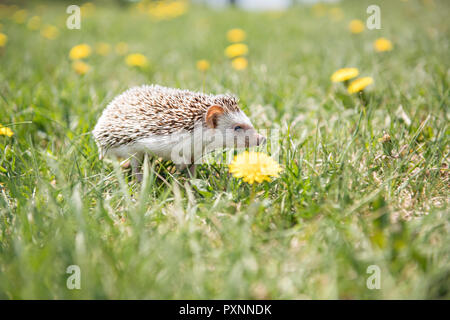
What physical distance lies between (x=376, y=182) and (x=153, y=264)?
1.84 meters

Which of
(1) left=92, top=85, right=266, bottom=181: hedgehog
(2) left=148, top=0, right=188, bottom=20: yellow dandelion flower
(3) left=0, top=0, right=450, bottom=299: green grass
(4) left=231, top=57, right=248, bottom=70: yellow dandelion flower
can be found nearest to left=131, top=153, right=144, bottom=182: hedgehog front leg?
(1) left=92, top=85, right=266, bottom=181: hedgehog

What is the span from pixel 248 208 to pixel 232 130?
1038mm

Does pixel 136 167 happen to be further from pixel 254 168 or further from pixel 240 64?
pixel 240 64

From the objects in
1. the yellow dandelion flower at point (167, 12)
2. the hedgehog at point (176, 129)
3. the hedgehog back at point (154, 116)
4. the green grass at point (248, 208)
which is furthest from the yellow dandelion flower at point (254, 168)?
the yellow dandelion flower at point (167, 12)

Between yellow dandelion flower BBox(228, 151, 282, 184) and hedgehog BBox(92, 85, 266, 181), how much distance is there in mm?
Answer: 642

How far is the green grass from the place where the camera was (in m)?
1.86

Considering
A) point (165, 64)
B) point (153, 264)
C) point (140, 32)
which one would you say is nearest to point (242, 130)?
point (153, 264)

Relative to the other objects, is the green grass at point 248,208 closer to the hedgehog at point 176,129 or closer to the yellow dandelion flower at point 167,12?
the hedgehog at point 176,129

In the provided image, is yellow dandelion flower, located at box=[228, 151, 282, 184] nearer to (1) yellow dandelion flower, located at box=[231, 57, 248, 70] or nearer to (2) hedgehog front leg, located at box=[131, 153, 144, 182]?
(2) hedgehog front leg, located at box=[131, 153, 144, 182]

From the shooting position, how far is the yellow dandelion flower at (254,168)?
8.00ft

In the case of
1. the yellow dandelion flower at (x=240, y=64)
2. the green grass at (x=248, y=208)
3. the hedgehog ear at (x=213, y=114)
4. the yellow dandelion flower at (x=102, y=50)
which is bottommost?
the green grass at (x=248, y=208)

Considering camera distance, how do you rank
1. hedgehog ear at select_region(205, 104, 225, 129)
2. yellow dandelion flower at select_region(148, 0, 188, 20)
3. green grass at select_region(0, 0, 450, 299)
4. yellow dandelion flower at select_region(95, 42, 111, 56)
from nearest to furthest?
green grass at select_region(0, 0, 450, 299), hedgehog ear at select_region(205, 104, 225, 129), yellow dandelion flower at select_region(95, 42, 111, 56), yellow dandelion flower at select_region(148, 0, 188, 20)

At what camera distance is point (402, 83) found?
5020 mm

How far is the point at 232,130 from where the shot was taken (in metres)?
3.26
